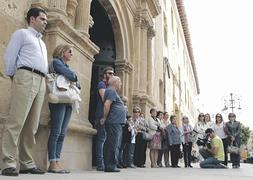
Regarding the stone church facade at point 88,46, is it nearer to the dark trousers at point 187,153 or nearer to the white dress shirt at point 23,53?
the white dress shirt at point 23,53

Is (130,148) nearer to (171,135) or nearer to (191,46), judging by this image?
(171,135)

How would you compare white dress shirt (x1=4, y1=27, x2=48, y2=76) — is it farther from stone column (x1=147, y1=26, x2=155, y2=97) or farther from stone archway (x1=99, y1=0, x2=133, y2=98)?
stone column (x1=147, y1=26, x2=155, y2=97)

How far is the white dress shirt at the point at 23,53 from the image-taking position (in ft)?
14.1

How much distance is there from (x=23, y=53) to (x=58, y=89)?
2.70 feet

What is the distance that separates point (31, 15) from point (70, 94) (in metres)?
1.20

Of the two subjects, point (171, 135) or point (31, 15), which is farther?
point (171, 135)

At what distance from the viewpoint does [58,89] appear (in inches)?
197

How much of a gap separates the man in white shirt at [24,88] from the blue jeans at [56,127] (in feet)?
1.56

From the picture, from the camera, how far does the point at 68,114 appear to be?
17.3ft

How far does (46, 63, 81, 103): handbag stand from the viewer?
4.94 m

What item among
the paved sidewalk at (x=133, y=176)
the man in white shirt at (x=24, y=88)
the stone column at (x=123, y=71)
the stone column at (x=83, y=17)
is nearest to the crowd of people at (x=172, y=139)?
the stone column at (x=123, y=71)

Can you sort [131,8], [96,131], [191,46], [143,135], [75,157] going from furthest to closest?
[191,46]
[131,8]
[143,135]
[96,131]
[75,157]

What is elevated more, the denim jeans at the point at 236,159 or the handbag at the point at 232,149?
the handbag at the point at 232,149

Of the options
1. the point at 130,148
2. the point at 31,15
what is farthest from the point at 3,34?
the point at 130,148
